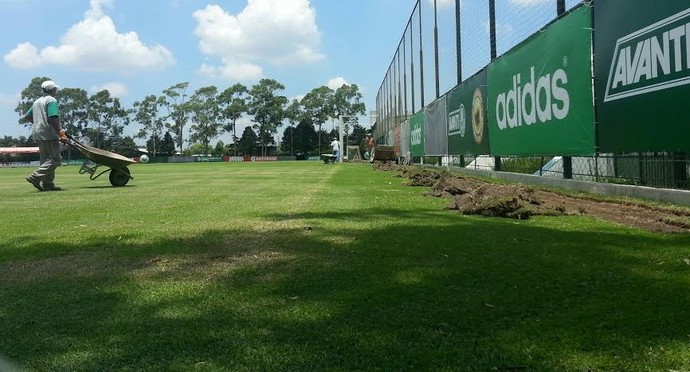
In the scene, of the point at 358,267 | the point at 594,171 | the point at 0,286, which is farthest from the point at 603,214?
the point at 0,286

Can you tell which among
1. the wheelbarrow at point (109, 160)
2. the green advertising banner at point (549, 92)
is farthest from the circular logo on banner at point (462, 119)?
the wheelbarrow at point (109, 160)

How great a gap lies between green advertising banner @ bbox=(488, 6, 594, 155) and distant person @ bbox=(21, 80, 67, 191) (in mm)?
9831

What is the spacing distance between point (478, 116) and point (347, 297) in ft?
45.9

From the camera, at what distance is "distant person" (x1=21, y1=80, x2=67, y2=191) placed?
11.8 metres

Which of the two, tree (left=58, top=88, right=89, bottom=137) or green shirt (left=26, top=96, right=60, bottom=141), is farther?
tree (left=58, top=88, right=89, bottom=137)

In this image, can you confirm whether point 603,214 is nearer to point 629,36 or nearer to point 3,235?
point 629,36

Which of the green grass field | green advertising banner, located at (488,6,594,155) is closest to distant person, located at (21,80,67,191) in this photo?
the green grass field

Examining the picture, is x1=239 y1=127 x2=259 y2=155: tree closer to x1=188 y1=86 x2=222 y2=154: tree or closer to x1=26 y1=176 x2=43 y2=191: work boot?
x1=188 y1=86 x2=222 y2=154: tree

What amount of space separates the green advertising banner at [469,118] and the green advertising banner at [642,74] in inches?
278

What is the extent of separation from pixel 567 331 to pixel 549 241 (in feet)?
7.76

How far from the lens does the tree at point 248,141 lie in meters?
112

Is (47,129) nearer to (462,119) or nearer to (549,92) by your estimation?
(549,92)

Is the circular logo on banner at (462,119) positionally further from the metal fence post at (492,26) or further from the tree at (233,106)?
the tree at (233,106)

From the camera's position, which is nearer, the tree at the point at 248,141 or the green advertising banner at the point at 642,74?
the green advertising banner at the point at 642,74
